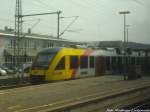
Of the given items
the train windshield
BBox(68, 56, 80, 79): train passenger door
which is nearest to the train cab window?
the train windshield

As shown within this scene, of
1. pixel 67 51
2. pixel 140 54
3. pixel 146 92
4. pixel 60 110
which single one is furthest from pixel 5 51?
pixel 60 110

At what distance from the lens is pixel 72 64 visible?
28.5 m

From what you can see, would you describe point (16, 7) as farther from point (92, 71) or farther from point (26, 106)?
point (26, 106)

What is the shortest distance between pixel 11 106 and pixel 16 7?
23.0m

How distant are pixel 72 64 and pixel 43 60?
97.1 inches

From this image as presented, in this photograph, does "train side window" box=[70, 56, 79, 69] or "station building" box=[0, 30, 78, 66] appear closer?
"train side window" box=[70, 56, 79, 69]

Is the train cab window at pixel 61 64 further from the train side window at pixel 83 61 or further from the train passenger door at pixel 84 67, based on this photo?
the train side window at pixel 83 61

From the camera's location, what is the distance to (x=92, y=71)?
32.2 metres

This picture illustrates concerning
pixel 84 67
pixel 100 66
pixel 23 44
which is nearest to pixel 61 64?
pixel 84 67

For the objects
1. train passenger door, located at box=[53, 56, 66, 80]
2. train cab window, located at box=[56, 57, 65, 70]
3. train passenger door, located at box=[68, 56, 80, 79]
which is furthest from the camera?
train passenger door, located at box=[68, 56, 80, 79]

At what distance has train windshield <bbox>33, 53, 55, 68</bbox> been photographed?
26.8 meters

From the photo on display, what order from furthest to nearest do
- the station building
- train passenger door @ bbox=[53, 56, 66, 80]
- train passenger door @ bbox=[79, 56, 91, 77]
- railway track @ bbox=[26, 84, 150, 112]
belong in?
the station building
train passenger door @ bbox=[79, 56, 91, 77]
train passenger door @ bbox=[53, 56, 66, 80]
railway track @ bbox=[26, 84, 150, 112]

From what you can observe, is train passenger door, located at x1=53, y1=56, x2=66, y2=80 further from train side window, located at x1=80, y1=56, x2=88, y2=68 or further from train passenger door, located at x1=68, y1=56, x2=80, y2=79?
train side window, located at x1=80, y1=56, x2=88, y2=68

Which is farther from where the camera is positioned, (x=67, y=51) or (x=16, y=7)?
(x=16, y=7)
